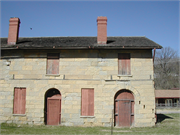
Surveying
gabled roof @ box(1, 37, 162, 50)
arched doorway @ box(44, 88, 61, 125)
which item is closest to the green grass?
arched doorway @ box(44, 88, 61, 125)

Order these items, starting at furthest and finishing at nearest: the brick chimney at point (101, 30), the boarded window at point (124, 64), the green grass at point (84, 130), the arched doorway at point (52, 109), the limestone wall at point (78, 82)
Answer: the brick chimney at point (101, 30)
the boarded window at point (124, 64)
the arched doorway at point (52, 109)
the limestone wall at point (78, 82)
the green grass at point (84, 130)

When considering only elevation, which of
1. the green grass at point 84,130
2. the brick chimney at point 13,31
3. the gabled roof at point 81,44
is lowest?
the green grass at point 84,130

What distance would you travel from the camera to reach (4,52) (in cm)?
1501

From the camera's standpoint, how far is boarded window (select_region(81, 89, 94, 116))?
1387 centimetres

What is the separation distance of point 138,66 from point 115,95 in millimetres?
2784

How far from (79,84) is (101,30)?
464cm

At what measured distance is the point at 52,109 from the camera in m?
14.2

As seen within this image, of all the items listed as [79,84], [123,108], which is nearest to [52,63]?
[79,84]

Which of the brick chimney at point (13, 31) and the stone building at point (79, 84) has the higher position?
the brick chimney at point (13, 31)

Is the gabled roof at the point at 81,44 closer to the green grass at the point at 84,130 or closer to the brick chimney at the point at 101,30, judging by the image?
the brick chimney at the point at 101,30

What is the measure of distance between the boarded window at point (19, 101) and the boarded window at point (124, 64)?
7471 millimetres

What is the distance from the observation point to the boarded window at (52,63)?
47.3ft

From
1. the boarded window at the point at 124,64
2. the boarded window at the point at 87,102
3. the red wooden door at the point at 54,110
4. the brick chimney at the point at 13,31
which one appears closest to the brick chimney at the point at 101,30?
the boarded window at the point at 124,64

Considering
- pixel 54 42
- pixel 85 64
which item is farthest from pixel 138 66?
pixel 54 42
